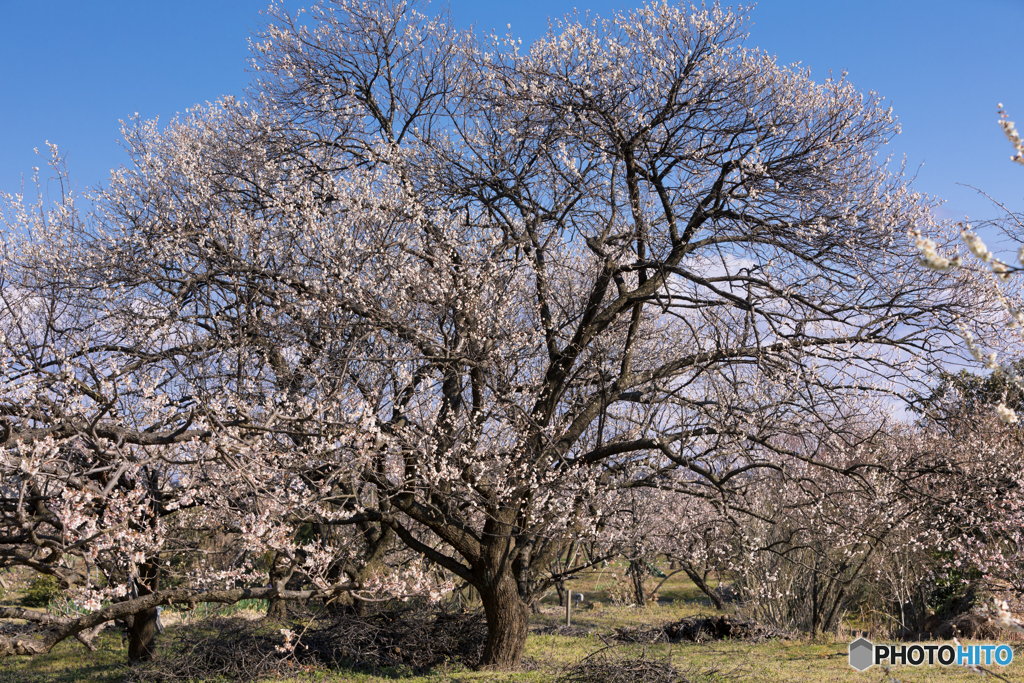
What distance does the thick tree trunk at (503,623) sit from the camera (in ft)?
25.2

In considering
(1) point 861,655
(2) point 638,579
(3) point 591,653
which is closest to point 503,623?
(3) point 591,653

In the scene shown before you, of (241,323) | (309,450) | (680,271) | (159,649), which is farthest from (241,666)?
(680,271)

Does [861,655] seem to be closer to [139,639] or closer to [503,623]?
[503,623]

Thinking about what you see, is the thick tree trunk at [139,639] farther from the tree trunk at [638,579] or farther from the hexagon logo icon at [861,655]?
the tree trunk at [638,579]

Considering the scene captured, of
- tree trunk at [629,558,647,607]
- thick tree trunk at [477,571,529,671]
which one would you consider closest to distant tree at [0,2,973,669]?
thick tree trunk at [477,571,529,671]

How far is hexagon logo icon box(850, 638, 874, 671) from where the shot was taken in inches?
303

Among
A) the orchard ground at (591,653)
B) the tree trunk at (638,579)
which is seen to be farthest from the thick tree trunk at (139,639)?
the tree trunk at (638,579)

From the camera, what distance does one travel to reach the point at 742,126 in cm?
704

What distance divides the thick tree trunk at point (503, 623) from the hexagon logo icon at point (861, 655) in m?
3.71

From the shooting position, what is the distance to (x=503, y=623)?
7.76 meters

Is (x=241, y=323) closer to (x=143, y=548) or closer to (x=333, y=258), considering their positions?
(x=333, y=258)

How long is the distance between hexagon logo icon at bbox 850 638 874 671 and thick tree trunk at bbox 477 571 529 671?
3709 millimetres

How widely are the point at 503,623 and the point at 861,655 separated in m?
4.31

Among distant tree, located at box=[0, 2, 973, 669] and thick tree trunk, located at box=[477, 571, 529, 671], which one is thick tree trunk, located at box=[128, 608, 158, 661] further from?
thick tree trunk, located at box=[477, 571, 529, 671]
